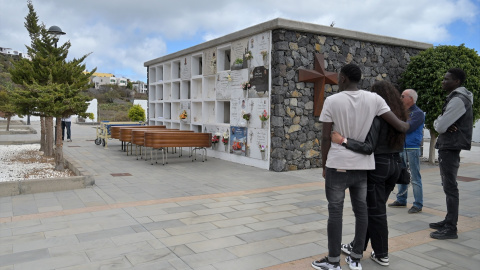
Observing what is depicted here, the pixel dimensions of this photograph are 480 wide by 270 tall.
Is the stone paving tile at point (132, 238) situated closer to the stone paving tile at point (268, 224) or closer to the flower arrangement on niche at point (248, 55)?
the stone paving tile at point (268, 224)

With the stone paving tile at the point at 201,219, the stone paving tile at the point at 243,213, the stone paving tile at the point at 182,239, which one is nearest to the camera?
the stone paving tile at the point at 182,239

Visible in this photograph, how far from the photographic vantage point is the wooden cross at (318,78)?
879 cm

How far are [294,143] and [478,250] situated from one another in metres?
5.17

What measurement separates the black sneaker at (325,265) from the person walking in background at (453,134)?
5.26ft

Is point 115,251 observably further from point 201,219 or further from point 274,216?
point 274,216

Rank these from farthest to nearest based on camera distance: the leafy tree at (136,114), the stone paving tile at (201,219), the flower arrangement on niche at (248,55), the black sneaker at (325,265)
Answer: the leafy tree at (136,114), the flower arrangement on niche at (248,55), the stone paving tile at (201,219), the black sneaker at (325,265)

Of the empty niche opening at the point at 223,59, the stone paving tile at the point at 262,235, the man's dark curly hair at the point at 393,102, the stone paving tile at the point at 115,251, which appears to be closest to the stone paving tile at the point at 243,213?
the stone paving tile at the point at 262,235

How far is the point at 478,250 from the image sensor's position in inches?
151

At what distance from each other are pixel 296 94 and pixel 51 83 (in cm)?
515

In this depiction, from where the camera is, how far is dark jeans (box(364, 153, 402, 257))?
330cm

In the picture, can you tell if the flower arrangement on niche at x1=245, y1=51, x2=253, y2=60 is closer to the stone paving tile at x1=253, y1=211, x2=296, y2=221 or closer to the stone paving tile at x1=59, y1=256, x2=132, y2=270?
the stone paving tile at x1=253, y1=211, x2=296, y2=221

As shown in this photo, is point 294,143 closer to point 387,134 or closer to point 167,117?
point 387,134

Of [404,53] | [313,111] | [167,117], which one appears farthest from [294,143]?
[167,117]

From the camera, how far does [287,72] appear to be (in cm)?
864
